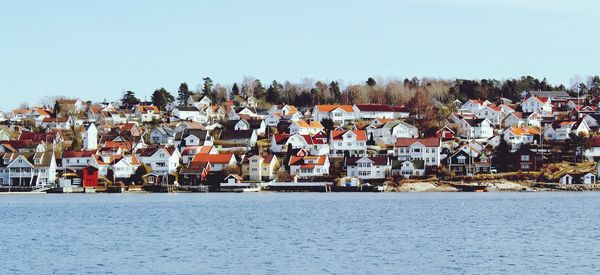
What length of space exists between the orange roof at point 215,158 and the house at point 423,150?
12685 millimetres

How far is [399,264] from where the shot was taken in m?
23.6

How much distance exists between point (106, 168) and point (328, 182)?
1714cm

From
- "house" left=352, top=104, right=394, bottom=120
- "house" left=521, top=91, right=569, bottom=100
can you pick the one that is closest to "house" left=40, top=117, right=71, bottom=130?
"house" left=352, top=104, right=394, bottom=120

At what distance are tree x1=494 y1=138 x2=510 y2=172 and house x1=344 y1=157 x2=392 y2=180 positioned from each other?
315 inches

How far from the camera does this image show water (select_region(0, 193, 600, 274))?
23.5 metres

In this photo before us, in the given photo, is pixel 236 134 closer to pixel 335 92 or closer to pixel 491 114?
pixel 491 114

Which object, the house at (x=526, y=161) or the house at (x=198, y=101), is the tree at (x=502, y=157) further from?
the house at (x=198, y=101)

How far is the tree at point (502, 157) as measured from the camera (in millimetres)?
66438

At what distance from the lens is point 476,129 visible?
79.8 meters

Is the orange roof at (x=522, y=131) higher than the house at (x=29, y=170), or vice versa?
the orange roof at (x=522, y=131)

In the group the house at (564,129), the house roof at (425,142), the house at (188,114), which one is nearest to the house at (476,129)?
the house at (564,129)

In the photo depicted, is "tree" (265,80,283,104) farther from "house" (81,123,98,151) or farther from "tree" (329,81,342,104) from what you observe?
"house" (81,123,98,151)

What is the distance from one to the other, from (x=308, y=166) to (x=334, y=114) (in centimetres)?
2394

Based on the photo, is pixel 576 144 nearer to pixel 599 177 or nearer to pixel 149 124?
pixel 599 177
